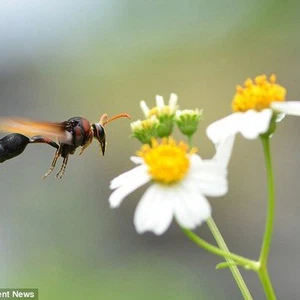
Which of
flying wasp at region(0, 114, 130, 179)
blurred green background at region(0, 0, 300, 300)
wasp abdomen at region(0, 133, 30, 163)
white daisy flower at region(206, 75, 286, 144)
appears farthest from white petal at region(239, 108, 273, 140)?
blurred green background at region(0, 0, 300, 300)

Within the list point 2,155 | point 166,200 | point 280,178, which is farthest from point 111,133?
point 166,200

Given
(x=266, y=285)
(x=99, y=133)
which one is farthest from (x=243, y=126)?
(x=99, y=133)

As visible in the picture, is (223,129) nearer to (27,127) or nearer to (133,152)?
(27,127)

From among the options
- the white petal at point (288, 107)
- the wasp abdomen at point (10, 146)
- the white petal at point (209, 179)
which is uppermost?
the wasp abdomen at point (10, 146)

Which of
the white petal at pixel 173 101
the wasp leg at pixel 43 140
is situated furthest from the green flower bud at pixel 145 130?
the wasp leg at pixel 43 140

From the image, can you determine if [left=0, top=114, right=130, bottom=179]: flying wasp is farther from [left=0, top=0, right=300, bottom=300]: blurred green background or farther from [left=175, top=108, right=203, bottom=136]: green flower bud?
[left=0, top=0, right=300, bottom=300]: blurred green background

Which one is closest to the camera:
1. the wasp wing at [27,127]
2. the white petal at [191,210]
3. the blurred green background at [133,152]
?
the white petal at [191,210]

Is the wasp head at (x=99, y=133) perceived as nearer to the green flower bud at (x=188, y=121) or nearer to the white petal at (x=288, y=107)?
the green flower bud at (x=188, y=121)
